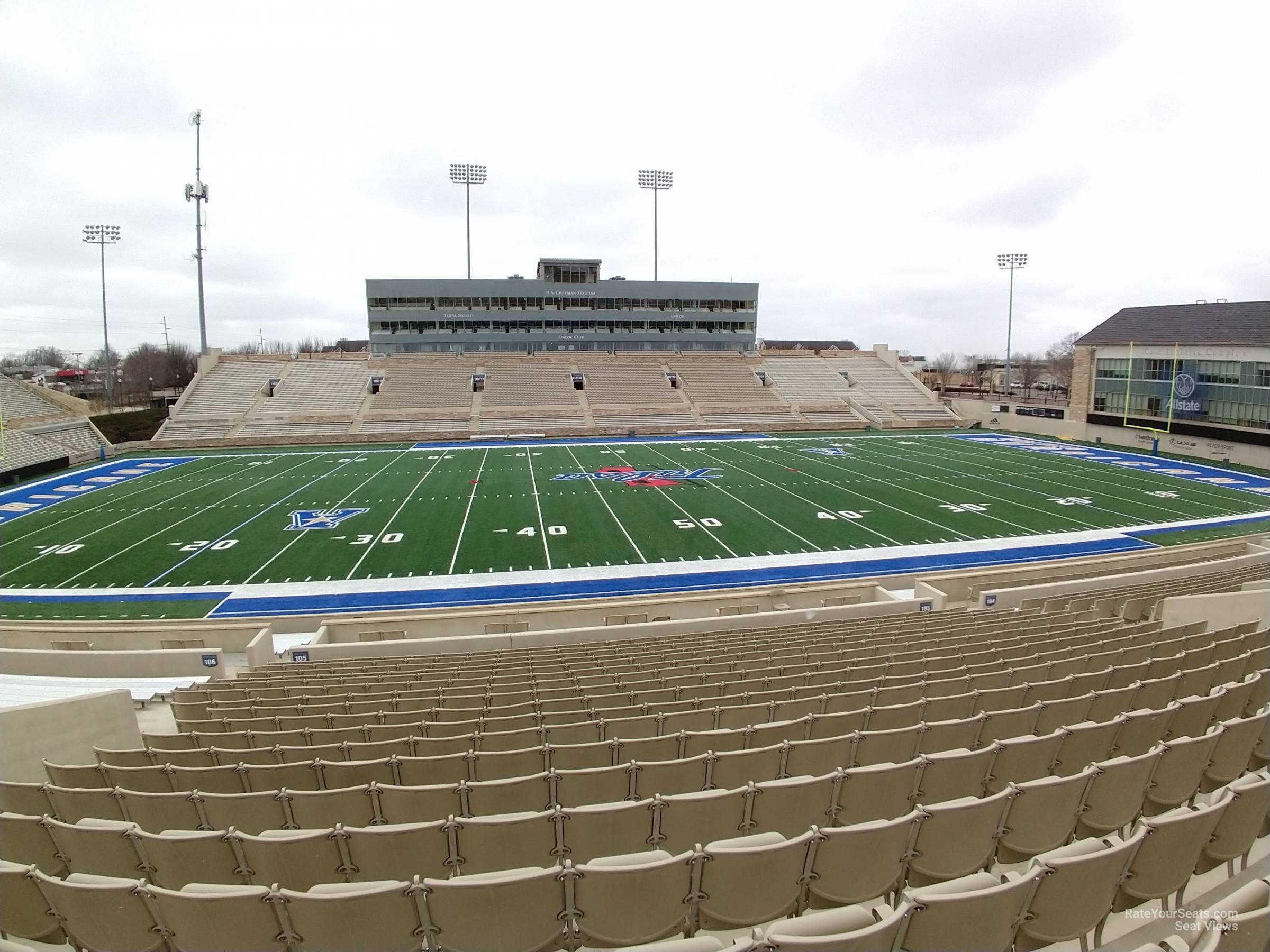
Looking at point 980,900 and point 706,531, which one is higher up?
point 980,900

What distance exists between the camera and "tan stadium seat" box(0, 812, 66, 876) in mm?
3262

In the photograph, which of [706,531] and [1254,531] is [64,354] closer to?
[706,531]

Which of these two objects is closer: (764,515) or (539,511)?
(764,515)

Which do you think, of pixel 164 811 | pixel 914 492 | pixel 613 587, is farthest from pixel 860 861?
pixel 914 492

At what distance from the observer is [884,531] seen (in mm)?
20750

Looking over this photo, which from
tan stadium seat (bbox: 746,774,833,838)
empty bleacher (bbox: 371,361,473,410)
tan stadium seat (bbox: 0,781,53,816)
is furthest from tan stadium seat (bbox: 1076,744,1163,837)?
empty bleacher (bbox: 371,361,473,410)

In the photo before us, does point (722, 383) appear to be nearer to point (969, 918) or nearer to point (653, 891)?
point (653, 891)

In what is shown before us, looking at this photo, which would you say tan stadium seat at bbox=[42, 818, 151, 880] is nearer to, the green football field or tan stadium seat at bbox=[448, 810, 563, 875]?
tan stadium seat at bbox=[448, 810, 563, 875]

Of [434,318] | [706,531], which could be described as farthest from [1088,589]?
[434,318]

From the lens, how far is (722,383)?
54719 mm

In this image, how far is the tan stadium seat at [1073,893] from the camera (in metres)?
2.52

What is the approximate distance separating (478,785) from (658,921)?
1272mm

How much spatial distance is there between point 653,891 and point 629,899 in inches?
3.9

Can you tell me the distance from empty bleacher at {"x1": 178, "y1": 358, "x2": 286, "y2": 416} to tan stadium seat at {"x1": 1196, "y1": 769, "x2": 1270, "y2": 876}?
170 ft
